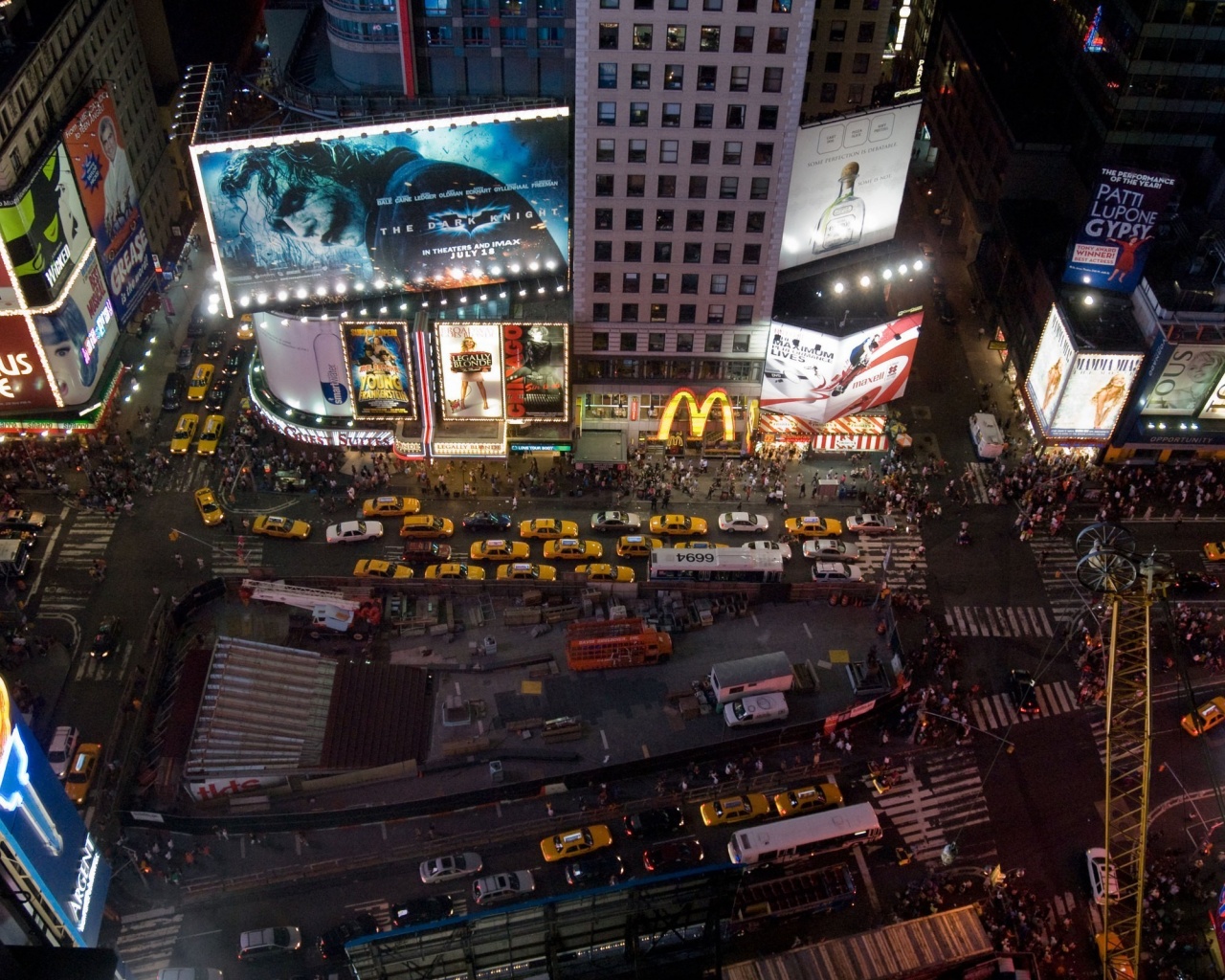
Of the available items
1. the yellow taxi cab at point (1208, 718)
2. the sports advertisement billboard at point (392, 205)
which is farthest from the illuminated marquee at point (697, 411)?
the yellow taxi cab at point (1208, 718)

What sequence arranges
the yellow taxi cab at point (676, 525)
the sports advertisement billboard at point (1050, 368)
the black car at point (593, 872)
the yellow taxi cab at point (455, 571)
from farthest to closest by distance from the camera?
the sports advertisement billboard at point (1050, 368), the yellow taxi cab at point (676, 525), the yellow taxi cab at point (455, 571), the black car at point (593, 872)

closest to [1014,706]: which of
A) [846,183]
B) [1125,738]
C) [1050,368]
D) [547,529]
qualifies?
[1125,738]

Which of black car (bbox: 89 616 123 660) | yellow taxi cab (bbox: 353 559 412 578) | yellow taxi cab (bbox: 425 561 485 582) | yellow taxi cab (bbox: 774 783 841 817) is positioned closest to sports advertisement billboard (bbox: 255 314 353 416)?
yellow taxi cab (bbox: 353 559 412 578)

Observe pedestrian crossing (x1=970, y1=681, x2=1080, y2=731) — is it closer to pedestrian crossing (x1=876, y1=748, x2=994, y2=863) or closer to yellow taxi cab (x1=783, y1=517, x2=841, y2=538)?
pedestrian crossing (x1=876, y1=748, x2=994, y2=863)

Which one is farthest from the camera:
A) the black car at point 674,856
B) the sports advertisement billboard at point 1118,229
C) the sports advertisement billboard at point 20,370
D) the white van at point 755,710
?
the sports advertisement billboard at point 20,370

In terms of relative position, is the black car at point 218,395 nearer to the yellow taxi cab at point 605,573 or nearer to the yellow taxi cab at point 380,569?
the yellow taxi cab at point 380,569

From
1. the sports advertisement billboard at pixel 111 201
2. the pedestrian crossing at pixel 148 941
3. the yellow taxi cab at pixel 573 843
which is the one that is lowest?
the pedestrian crossing at pixel 148 941
